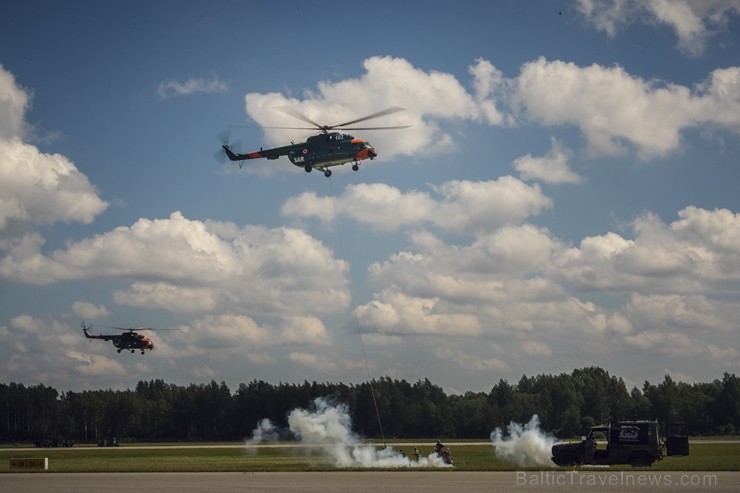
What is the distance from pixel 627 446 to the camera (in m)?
47.3

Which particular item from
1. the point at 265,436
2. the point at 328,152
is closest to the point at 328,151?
the point at 328,152

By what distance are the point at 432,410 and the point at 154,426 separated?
72403mm

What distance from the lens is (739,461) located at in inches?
2281

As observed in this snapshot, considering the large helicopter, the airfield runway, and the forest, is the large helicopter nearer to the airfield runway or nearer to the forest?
the airfield runway

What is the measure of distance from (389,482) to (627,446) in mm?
14432

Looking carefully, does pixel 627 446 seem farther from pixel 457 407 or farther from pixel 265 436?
pixel 457 407

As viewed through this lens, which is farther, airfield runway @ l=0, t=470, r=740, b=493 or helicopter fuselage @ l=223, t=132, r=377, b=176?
Result: helicopter fuselage @ l=223, t=132, r=377, b=176

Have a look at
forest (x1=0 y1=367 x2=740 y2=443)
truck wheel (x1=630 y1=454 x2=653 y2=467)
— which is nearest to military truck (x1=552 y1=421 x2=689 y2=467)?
truck wheel (x1=630 y1=454 x2=653 y2=467)

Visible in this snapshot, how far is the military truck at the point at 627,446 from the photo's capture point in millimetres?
46938

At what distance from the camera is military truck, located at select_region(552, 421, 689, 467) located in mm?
46938

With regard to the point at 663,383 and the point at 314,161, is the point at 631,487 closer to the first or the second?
the point at 314,161

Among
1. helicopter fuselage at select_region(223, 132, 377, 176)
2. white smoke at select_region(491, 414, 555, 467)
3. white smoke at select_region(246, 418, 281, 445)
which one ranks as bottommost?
white smoke at select_region(246, 418, 281, 445)

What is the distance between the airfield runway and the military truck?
2.95 meters

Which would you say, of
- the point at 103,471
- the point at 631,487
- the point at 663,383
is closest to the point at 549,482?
the point at 631,487
